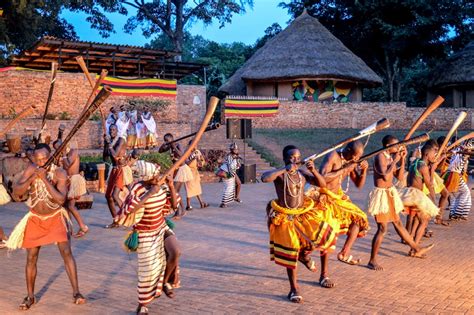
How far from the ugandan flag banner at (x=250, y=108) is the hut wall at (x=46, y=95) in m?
3.00

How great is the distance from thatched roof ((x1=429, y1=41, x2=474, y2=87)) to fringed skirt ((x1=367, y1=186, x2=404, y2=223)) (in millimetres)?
28821

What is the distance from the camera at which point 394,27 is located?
34.7 m

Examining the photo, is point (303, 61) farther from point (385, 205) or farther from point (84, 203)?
point (385, 205)

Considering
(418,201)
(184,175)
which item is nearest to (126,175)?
(184,175)

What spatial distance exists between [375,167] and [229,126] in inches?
446

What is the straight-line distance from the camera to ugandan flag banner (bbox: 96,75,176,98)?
2255 cm

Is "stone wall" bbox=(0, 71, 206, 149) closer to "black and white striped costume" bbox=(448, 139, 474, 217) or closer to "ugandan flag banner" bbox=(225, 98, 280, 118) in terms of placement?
"ugandan flag banner" bbox=(225, 98, 280, 118)

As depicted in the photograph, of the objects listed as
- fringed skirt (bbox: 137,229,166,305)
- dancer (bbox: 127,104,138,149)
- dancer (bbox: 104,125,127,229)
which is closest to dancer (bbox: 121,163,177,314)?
fringed skirt (bbox: 137,229,166,305)

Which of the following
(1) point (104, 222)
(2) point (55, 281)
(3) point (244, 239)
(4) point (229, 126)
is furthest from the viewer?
(4) point (229, 126)

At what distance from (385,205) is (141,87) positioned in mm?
17786

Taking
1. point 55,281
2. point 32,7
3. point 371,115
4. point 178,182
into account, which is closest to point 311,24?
point 371,115

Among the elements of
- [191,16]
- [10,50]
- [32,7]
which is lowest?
[10,50]

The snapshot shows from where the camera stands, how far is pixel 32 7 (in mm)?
25484

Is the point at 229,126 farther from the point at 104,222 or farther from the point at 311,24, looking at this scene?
the point at 311,24
